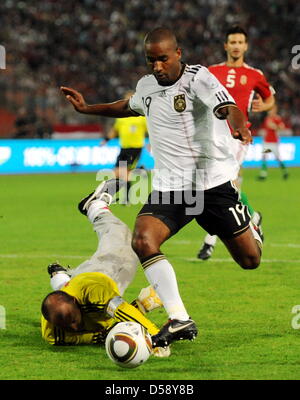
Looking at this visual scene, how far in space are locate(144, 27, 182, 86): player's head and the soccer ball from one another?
1.81 metres

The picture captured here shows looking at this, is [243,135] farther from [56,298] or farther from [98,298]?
[56,298]

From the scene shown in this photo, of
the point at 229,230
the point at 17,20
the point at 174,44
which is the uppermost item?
the point at 17,20

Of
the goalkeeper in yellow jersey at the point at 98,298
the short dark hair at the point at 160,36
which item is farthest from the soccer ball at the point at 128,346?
the short dark hair at the point at 160,36

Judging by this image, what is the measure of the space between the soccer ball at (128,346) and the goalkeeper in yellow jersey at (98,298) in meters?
0.32

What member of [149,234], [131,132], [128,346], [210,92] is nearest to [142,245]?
[149,234]

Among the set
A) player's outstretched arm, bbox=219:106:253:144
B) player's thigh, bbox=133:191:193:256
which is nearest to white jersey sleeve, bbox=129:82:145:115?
player's thigh, bbox=133:191:193:256

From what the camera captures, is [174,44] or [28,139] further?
[28,139]

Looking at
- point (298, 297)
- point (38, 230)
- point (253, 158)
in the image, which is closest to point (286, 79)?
point (253, 158)

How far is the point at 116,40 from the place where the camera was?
3434 cm

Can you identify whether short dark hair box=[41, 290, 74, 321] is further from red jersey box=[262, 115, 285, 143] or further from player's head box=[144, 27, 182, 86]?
red jersey box=[262, 115, 285, 143]

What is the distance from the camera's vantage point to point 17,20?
3250 cm

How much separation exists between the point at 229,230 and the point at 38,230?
24.9 ft

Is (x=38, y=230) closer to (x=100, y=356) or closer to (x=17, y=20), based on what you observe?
(x=100, y=356)
